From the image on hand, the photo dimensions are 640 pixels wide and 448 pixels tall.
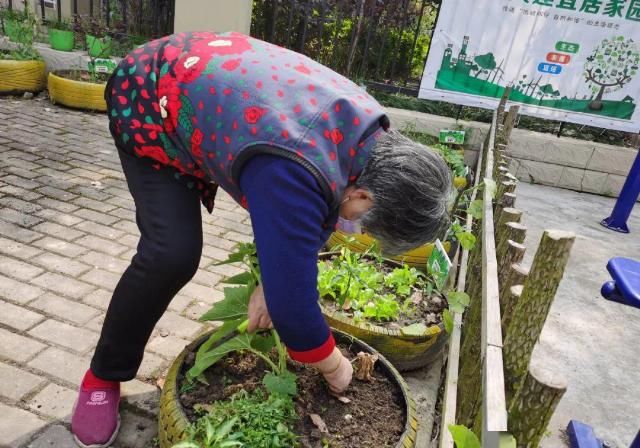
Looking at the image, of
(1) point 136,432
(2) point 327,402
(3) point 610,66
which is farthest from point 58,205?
(3) point 610,66

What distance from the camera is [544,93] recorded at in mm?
5996

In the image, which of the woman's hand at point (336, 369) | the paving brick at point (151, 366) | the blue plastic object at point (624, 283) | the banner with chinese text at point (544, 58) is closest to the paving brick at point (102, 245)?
the paving brick at point (151, 366)

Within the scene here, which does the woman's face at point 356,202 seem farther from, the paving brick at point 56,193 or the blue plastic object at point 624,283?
the paving brick at point 56,193

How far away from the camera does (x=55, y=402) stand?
1.94 m

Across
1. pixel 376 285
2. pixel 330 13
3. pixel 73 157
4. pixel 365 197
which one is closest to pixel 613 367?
pixel 376 285

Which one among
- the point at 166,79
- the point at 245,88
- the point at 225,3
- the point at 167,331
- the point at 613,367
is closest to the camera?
the point at 245,88

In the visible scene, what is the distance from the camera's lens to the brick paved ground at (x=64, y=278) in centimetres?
193

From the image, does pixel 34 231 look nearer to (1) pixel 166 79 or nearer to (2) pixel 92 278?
(2) pixel 92 278

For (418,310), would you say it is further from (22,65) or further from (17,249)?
(22,65)

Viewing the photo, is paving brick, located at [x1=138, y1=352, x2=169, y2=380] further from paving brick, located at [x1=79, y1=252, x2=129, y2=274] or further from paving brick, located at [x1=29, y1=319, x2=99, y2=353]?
paving brick, located at [x1=79, y1=252, x2=129, y2=274]

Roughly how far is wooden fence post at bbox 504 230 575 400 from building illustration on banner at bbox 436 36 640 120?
5116mm

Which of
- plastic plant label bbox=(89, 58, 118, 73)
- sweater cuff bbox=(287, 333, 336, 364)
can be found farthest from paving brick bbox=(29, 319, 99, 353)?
plastic plant label bbox=(89, 58, 118, 73)

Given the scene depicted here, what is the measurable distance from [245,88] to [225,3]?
18.0 ft

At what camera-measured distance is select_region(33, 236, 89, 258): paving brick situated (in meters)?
2.94
